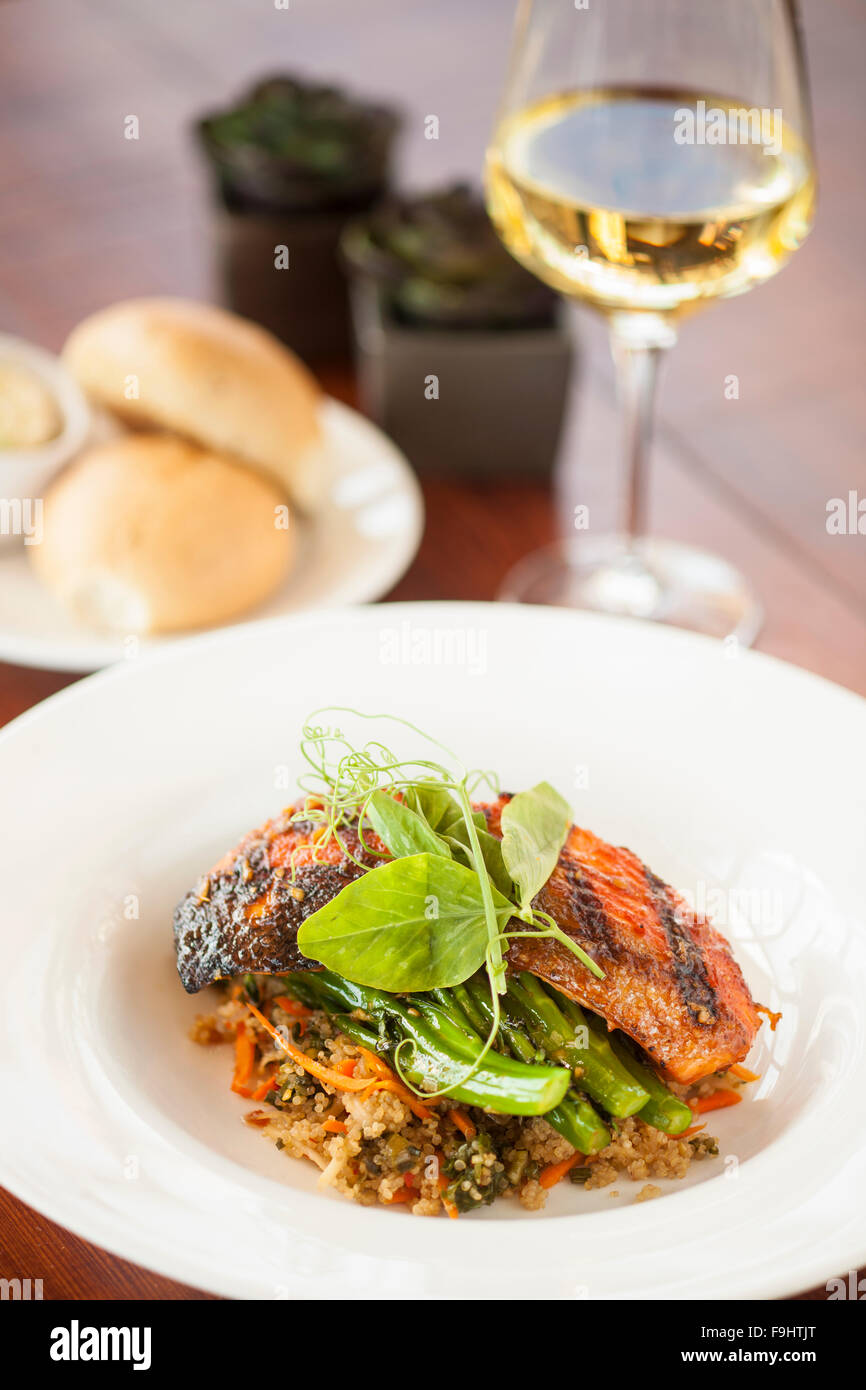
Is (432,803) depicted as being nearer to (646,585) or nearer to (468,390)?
(646,585)

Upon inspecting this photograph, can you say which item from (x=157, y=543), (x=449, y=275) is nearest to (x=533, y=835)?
(x=157, y=543)

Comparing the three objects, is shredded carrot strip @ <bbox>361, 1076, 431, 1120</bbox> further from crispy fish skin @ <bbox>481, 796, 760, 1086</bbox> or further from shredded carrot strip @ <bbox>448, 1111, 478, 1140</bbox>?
crispy fish skin @ <bbox>481, 796, 760, 1086</bbox>

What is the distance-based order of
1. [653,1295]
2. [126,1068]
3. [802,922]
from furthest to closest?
[802,922] → [126,1068] → [653,1295]

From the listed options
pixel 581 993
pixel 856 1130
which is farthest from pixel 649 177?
pixel 856 1130

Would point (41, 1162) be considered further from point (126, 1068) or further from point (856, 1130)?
point (856, 1130)

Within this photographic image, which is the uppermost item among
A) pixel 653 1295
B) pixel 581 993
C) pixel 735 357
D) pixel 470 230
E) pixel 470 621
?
pixel 470 230

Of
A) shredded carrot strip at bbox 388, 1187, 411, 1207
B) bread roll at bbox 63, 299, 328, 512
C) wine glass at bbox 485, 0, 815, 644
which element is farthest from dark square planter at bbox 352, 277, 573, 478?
shredded carrot strip at bbox 388, 1187, 411, 1207

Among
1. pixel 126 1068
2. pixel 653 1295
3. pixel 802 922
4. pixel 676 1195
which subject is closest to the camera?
pixel 653 1295
